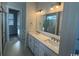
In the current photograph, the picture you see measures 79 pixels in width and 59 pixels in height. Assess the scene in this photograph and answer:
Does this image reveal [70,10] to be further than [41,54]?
No

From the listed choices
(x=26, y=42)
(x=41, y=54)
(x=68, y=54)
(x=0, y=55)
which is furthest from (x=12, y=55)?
(x=68, y=54)

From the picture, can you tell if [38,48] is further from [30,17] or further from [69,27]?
[69,27]

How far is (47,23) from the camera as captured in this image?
1.67 m

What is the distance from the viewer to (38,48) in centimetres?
160

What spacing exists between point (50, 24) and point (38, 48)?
0.42 meters

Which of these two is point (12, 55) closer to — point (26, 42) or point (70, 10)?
point (26, 42)

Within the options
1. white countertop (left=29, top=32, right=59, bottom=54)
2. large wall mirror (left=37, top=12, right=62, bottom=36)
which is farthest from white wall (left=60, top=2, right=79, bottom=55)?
large wall mirror (left=37, top=12, right=62, bottom=36)

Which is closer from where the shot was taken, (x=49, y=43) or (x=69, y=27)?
(x=69, y=27)

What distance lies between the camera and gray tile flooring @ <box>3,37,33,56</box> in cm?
138

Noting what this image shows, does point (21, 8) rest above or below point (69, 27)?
above

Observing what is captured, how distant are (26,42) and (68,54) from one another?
1.99 feet

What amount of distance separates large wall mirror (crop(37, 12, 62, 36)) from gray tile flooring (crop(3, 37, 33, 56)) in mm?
389

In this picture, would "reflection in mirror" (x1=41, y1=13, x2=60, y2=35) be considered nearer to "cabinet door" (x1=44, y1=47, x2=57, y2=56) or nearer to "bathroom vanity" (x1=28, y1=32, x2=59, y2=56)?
"bathroom vanity" (x1=28, y1=32, x2=59, y2=56)

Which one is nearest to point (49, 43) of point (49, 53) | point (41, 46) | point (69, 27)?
point (41, 46)
